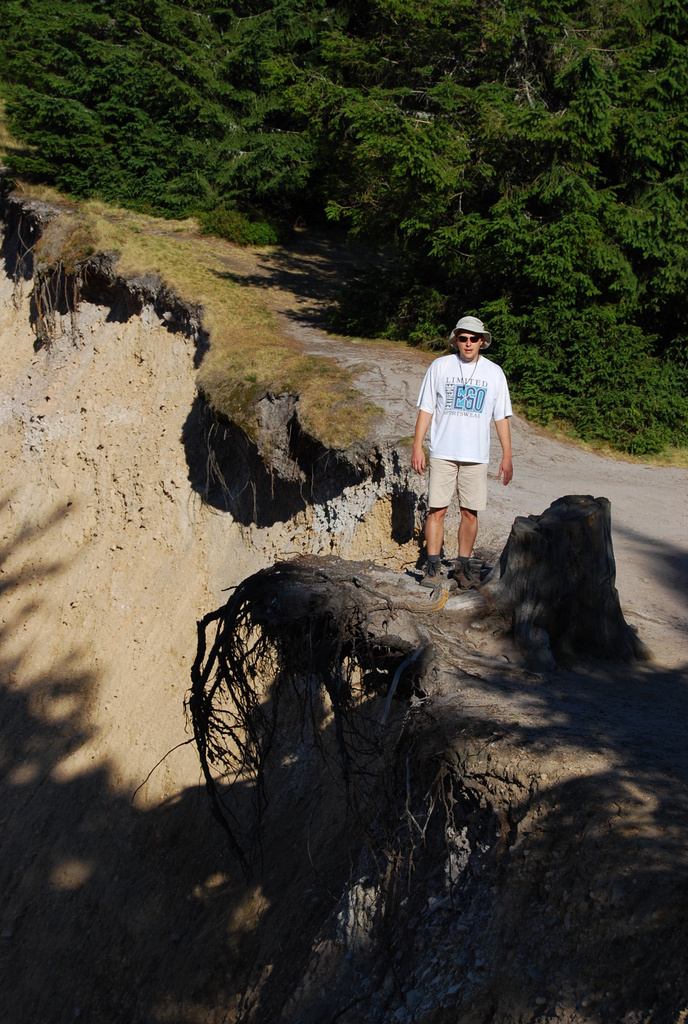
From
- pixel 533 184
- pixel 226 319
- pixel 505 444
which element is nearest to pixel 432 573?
pixel 505 444

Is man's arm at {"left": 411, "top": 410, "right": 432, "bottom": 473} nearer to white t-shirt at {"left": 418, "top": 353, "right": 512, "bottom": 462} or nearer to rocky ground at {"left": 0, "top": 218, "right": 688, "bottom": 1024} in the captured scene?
white t-shirt at {"left": 418, "top": 353, "right": 512, "bottom": 462}

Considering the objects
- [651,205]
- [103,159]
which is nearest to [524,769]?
[651,205]

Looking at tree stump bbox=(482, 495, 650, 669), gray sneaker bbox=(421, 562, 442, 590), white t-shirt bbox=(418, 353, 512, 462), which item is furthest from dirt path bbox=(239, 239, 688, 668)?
white t-shirt bbox=(418, 353, 512, 462)

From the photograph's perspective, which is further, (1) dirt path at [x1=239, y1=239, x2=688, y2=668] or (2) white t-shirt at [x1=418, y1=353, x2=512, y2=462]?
(1) dirt path at [x1=239, y1=239, x2=688, y2=668]

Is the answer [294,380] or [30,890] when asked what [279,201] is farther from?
[30,890]

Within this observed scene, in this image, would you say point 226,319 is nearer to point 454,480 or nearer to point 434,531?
point 454,480

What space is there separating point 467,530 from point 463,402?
966 mm

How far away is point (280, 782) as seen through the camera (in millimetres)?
7902

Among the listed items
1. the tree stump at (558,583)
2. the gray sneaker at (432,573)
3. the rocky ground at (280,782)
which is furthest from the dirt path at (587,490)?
the gray sneaker at (432,573)

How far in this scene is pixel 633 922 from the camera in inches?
122

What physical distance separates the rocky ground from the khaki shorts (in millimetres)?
1105

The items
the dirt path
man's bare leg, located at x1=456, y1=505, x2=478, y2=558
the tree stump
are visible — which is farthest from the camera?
the dirt path

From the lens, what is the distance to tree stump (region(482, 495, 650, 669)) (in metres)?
5.06

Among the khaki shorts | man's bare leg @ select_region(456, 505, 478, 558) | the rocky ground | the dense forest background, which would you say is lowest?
the rocky ground
